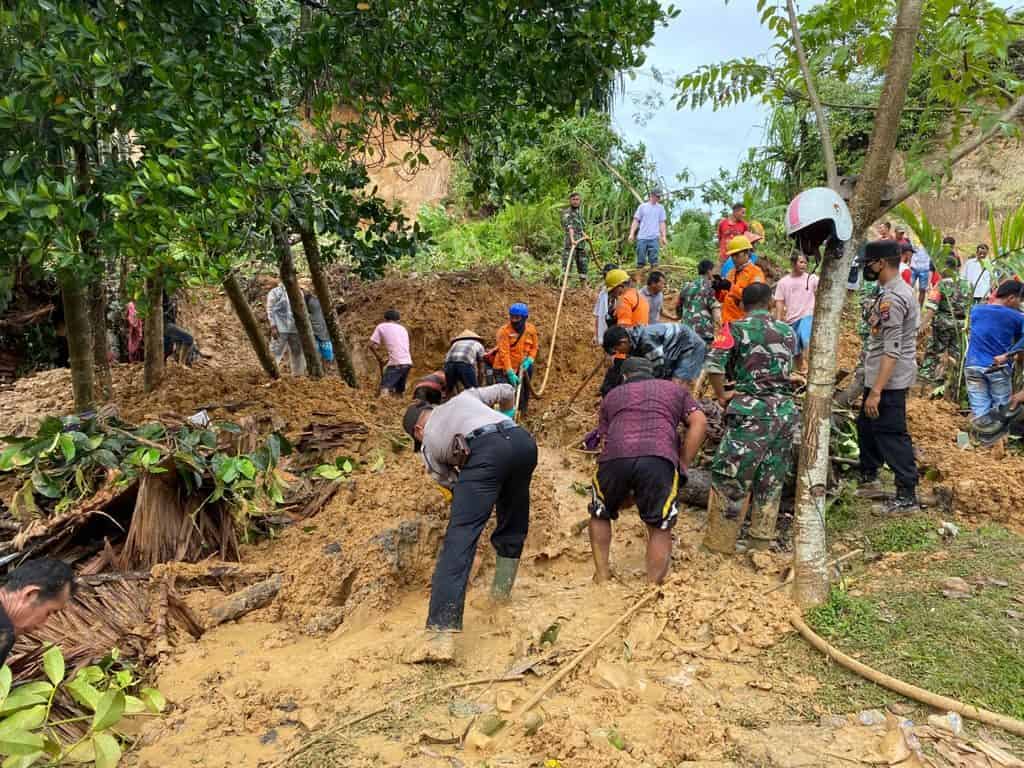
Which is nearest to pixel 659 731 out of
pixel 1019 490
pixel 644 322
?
pixel 1019 490

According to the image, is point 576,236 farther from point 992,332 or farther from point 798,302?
point 992,332

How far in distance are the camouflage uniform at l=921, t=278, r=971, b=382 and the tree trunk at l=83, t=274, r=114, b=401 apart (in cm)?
930

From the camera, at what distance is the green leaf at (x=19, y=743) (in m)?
2.48

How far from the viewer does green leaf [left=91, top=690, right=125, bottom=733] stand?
2740mm

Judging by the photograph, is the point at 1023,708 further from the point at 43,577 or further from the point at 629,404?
the point at 43,577

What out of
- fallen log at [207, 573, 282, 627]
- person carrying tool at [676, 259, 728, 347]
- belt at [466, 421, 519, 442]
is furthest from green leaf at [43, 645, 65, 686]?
person carrying tool at [676, 259, 728, 347]

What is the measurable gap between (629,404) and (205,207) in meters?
2.81

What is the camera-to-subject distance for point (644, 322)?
696cm

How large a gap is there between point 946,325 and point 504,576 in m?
7.31

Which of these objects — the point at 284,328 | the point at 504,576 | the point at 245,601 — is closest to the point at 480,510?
the point at 504,576

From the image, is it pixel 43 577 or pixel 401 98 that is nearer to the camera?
pixel 43 577

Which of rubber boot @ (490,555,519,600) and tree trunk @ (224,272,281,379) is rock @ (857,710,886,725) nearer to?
rubber boot @ (490,555,519,600)

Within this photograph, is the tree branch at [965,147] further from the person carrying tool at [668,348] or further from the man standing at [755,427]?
the person carrying tool at [668,348]

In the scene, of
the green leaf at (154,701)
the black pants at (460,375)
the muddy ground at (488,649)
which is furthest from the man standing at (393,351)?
the green leaf at (154,701)
